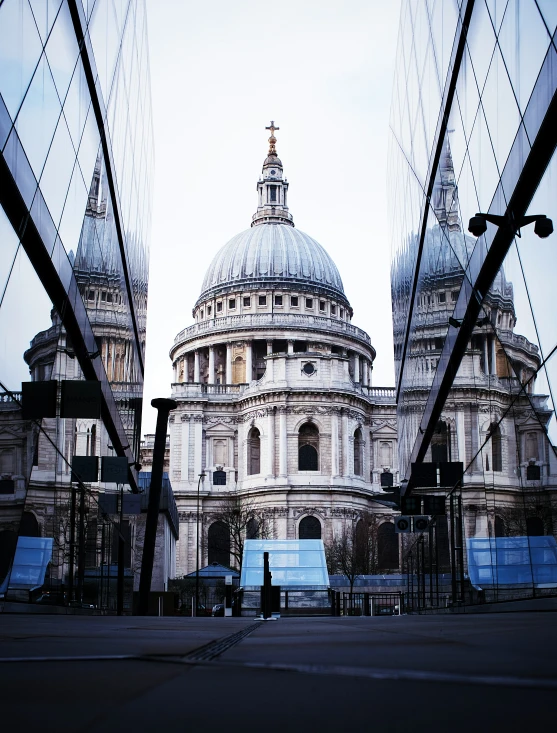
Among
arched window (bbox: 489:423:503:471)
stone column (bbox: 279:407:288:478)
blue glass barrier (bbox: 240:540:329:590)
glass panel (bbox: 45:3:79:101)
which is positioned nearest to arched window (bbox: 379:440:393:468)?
stone column (bbox: 279:407:288:478)

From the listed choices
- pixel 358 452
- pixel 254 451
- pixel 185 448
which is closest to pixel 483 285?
pixel 358 452

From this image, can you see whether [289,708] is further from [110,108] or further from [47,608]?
[110,108]

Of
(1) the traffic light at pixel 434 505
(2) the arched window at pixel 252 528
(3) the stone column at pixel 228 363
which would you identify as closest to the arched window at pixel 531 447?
(1) the traffic light at pixel 434 505

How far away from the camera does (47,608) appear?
56.4ft

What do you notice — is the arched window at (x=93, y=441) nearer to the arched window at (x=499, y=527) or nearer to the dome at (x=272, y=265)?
the arched window at (x=499, y=527)

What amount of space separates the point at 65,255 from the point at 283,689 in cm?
1394

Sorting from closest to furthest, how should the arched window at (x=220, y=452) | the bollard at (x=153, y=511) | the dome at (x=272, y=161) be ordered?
the bollard at (x=153, y=511), the arched window at (x=220, y=452), the dome at (x=272, y=161)

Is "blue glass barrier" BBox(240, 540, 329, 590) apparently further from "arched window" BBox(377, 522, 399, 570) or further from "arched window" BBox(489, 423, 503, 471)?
"arched window" BBox(377, 522, 399, 570)

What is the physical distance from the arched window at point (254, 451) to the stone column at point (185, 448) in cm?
599

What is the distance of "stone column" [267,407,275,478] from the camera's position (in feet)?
326

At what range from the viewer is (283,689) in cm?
339

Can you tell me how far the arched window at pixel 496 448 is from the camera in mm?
15281

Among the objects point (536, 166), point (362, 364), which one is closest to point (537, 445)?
point (536, 166)

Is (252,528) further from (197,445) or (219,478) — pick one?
(197,445)
